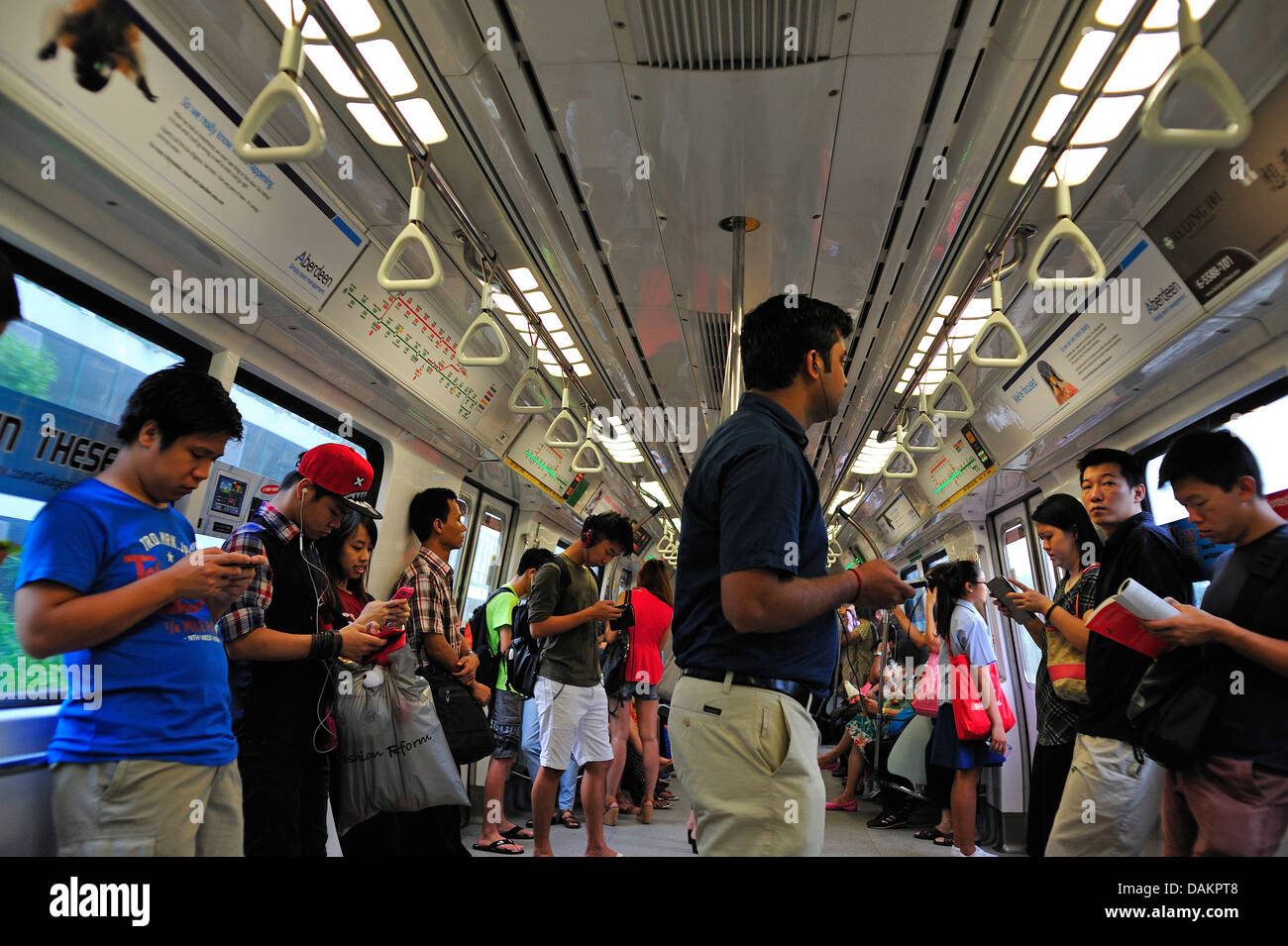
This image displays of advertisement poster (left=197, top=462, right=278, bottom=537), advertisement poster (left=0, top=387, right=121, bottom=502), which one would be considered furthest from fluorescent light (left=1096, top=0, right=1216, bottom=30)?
advertisement poster (left=197, top=462, right=278, bottom=537)

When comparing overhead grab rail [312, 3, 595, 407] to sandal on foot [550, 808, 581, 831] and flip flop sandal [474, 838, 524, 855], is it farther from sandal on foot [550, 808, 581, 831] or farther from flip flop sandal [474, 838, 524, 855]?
sandal on foot [550, 808, 581, 831]

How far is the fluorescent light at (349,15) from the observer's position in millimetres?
2416

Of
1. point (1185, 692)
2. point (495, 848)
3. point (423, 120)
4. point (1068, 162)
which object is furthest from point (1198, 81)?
point (495, 848)

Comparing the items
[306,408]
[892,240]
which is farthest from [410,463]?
[892,240]

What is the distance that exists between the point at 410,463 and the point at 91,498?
3.49 meters

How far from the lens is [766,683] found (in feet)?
5.46

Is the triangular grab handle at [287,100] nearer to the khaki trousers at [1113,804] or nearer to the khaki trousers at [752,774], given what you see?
the khaki trousers at [752,774]

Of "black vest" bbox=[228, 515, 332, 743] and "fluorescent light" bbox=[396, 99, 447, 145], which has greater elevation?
"fluorescent light" bbox=[396, 99, 447, 145]

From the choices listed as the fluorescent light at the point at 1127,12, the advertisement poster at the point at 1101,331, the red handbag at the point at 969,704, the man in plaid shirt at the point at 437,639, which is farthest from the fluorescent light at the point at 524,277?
the red handbag at the point at 969,704

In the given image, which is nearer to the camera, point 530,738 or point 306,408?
point 306,408

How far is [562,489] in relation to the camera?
327 inches

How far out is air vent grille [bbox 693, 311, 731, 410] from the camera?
5023 mm

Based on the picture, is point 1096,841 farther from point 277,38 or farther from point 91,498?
point 277,38

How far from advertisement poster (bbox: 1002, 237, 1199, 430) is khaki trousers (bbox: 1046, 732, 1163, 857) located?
2000mm
